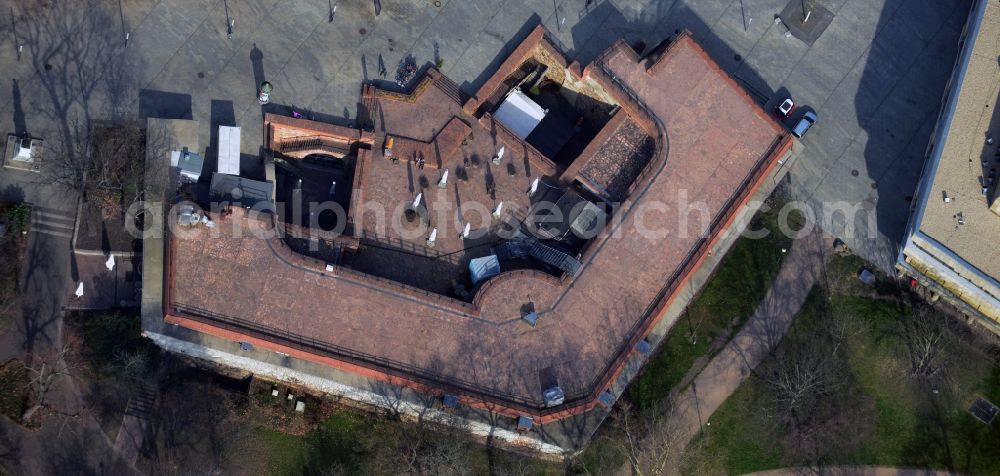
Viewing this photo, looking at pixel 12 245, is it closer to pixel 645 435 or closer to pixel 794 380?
pixel 645 435

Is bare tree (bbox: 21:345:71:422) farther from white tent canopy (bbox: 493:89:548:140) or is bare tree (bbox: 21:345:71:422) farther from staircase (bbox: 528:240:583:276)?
white tent canopy (bbox: 493:89:548:140)

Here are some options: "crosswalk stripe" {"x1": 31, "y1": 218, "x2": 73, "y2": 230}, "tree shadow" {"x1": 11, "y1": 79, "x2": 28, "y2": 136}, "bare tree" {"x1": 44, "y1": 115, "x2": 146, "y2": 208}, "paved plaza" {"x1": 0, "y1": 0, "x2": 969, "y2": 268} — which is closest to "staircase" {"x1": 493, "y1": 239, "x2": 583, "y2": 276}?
"paved plaza" {"x1": 0, "y1": 0, "x2": 969, "y2": 268}

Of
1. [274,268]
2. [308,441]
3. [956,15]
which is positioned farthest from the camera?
[956,15]

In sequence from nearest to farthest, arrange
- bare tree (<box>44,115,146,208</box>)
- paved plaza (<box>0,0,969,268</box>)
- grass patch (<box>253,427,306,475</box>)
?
bare tree (<box>44,115,146,208</box>) → grass patch (<box>253,427,306,475</box>) → paved plaza (<box>0,0,969,268</box>)

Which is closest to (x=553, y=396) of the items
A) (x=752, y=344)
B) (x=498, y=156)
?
(x=752, y=344)

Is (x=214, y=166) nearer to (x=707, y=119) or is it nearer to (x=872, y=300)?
(x=707, y=119)

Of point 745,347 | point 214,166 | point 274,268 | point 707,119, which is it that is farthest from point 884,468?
point 214,166

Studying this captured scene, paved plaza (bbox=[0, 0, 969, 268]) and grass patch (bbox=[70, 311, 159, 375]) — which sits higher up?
paved plaza (bbox=[0, 0, 969, 268])
